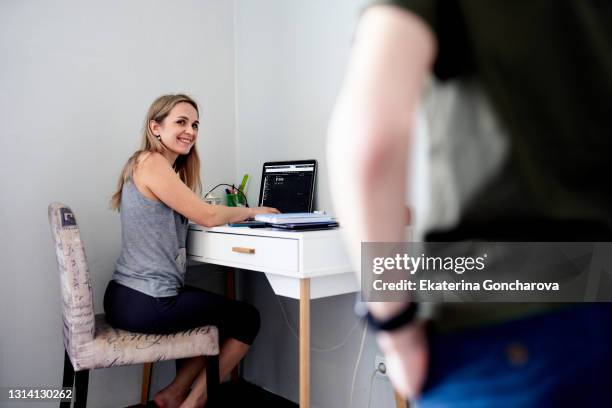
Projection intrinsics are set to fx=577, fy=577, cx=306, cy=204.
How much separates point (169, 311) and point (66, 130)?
2.80 ft

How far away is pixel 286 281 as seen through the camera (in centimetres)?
179

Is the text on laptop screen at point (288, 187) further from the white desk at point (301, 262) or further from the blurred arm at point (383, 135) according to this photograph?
the blurred arm at point (383, 135)

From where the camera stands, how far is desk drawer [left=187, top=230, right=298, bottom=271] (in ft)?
5.74

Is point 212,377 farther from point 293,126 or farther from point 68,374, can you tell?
point 293,126

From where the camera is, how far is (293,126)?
244 centimetres

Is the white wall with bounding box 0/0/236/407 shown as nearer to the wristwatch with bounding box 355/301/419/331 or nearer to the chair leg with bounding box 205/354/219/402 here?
the chair leg with bounding box 205/354/219/402

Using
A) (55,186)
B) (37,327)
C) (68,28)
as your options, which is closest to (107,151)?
(55,186)

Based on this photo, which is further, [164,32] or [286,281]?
[164,32]

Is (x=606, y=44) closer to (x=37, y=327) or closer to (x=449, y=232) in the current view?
(x=449, y=232)

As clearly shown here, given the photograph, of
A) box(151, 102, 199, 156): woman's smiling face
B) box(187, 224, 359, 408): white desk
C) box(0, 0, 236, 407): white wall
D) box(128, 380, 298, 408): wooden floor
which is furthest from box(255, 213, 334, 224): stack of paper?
box(128, 380, 298, 408): wooden floor

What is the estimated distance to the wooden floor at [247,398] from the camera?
2.39 metres

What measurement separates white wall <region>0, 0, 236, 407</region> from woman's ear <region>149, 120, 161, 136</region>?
31 cm

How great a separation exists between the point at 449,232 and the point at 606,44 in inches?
7.3

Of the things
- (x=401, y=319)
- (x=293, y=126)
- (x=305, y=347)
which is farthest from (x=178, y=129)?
(x=401, y=319)
